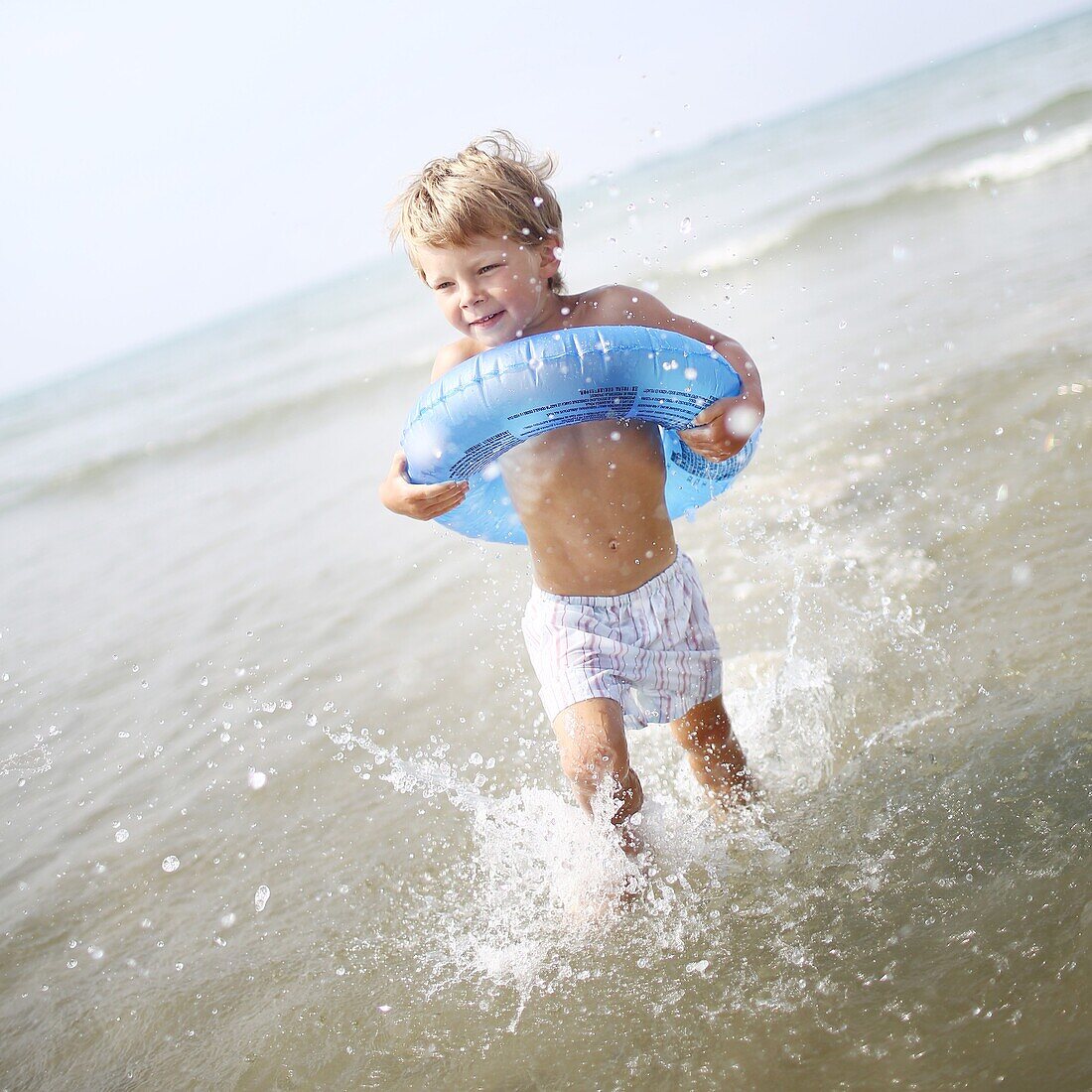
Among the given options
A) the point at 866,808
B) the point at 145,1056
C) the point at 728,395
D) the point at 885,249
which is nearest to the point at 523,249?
the point at 728,395

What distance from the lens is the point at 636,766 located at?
11.8 ft

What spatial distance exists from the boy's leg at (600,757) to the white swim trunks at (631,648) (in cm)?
4

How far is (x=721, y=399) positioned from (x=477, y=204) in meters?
0.79

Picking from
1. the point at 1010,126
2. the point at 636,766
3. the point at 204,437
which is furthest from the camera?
the point at 1010,126

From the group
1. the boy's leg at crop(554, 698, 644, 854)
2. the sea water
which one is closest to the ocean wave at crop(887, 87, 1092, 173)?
the sea water

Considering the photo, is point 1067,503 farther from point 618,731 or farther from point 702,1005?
point 702,1005

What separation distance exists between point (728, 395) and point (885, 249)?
28.6 ft

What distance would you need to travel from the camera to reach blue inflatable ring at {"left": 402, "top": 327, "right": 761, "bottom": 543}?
8.15 feet

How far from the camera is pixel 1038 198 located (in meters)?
9.95

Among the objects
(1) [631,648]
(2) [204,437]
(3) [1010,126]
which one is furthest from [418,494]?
(3) [1010,126]

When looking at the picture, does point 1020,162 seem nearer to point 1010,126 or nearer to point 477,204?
point 1010,126

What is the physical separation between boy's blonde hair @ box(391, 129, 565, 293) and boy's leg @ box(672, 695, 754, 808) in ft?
4.11

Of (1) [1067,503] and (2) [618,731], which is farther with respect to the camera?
(1) [1067,503]

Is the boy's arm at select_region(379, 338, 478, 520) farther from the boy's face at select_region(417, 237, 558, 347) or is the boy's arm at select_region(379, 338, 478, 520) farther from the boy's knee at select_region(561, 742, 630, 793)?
the boy's knee at select_region(561, 742, 630, 793)
